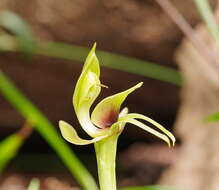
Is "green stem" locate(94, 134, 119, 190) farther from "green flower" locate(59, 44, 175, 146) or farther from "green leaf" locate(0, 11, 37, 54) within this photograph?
"green leaf" locate(0, 11, 37, 54)

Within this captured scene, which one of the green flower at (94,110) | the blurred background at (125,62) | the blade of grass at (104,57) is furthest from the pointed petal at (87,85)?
the blade of grass at (104,57)

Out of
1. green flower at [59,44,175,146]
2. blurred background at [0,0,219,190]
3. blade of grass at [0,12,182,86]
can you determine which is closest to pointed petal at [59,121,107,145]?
green flower at [59,44,175,146]

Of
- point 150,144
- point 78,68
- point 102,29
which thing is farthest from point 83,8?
point 150,144

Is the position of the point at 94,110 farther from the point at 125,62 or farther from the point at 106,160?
the point at 125,62

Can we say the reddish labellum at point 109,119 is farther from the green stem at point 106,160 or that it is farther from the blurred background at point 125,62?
the blurred background at point 125,62

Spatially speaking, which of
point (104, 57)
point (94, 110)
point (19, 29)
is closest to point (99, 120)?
point (94, 110)

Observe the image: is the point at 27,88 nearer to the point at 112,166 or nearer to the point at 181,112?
the point at 181,112
